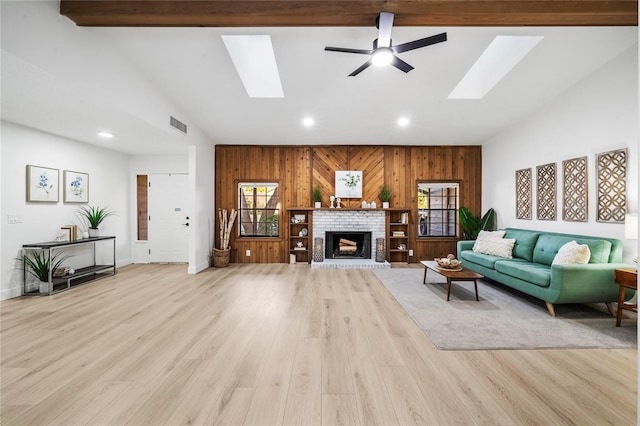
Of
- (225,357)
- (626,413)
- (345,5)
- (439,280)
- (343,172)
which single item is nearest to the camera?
(626,413)

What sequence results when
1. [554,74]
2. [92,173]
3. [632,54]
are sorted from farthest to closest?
[92,173], [554,74], [632,54]

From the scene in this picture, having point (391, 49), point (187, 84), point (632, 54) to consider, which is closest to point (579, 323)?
point (632, 54)

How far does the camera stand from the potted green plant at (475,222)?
586cm

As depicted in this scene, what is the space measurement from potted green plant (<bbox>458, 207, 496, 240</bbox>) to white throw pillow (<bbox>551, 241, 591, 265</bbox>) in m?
2.50

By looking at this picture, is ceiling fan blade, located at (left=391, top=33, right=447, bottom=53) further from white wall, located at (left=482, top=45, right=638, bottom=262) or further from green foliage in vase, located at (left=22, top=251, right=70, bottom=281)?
green foliage in vase, located at (left=22, top=251, right=70, bottom=281)

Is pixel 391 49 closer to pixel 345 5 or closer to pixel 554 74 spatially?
pixel 345 5

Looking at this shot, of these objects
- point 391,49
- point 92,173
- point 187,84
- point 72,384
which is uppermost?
point 187,84

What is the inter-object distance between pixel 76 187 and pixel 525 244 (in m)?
7.92

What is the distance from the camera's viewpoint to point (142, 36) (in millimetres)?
3014

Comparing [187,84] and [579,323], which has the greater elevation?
[187,84]

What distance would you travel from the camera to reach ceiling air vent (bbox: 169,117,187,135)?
4.38 m

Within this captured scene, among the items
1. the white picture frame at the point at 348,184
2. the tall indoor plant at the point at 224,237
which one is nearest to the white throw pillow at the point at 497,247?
the white picture frame at the point at 348,184

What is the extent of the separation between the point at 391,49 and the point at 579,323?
3.57 m

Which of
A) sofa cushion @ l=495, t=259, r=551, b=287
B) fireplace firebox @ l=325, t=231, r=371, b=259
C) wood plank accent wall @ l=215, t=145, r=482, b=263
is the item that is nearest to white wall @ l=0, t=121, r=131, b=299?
wood plank accent wall @ l=215, t=145, r=482, b=263
